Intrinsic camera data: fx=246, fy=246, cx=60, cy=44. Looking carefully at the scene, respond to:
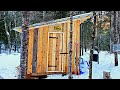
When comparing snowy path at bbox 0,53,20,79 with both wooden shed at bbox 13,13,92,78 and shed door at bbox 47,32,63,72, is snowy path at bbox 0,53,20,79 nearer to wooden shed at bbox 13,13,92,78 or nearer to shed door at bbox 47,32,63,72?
wooden shed at bbox 13,13,92,78

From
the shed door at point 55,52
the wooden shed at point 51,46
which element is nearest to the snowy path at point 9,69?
the wooden shed at point 51,46

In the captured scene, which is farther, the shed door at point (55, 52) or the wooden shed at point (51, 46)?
the shed door at point (55, 52)

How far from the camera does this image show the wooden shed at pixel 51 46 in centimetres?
1290

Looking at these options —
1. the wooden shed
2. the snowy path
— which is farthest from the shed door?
the snowy path

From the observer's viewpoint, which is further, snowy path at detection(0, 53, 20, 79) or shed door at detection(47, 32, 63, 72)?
shed door at detection(47, 32, 63, 72)

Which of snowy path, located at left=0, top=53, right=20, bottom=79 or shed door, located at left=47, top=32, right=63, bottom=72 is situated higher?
shed door, located at left=47, top=32, right=63, bottom=72

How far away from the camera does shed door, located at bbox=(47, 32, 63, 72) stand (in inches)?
522

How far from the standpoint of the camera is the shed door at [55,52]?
1326cm

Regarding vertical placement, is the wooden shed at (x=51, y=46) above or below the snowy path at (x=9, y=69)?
above

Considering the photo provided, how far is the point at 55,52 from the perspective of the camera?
13.4 metres

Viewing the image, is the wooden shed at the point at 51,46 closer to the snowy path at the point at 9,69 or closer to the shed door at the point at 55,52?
the shed door at the point at 55,52

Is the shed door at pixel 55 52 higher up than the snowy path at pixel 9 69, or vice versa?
the shed door at pixel 55 52
